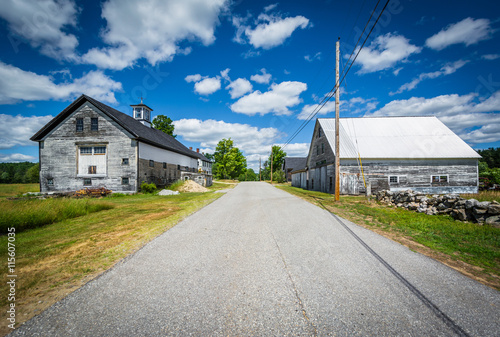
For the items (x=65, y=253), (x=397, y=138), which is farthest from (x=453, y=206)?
(x=397, y=138)

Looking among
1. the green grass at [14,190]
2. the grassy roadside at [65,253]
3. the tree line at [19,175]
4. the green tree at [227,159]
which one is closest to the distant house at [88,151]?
the green grass at [14,190]

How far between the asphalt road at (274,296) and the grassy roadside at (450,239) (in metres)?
0.50

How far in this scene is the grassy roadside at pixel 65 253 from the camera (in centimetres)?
304

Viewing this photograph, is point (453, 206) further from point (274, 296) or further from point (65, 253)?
point (65, 253)

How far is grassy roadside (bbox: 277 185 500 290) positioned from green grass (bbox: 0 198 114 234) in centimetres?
1186

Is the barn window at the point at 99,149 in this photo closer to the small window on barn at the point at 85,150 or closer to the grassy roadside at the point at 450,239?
the small window on barn at the point at 85,150

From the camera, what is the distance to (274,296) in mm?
3002

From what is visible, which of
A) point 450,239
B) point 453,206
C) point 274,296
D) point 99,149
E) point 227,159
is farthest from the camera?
point 227,159

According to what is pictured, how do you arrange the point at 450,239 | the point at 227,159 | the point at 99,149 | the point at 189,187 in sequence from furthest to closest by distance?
the point at 227,159 → the point at 189,187 → the point at 99,149 → the point at 450,239

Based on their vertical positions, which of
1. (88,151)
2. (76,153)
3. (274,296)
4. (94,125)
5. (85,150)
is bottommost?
(274,296)

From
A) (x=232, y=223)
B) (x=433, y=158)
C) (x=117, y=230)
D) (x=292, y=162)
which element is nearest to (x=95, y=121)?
(x=117, y=230)

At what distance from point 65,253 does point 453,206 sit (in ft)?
43.7

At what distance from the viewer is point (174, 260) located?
425 cm

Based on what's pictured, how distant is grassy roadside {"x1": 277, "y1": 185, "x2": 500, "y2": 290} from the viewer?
412cm
